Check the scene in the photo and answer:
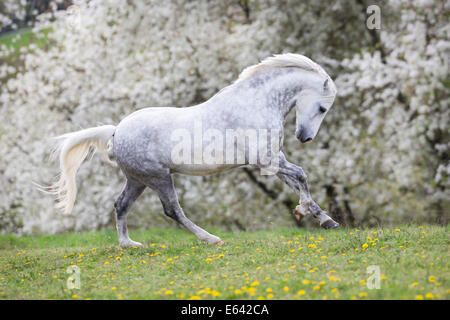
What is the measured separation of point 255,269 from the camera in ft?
18.5

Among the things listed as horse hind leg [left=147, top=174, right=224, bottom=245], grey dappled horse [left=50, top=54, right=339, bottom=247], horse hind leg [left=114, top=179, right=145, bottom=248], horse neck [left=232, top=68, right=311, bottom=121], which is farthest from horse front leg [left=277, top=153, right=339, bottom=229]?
horse hind leg [left=114, top=179, right=145, bottom=248]

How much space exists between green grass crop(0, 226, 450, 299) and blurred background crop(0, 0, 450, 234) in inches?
155

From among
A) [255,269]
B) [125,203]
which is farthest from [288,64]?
[125,203]

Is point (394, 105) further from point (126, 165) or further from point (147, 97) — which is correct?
point (126, 165)

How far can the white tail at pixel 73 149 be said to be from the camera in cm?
726

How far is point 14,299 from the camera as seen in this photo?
5242 mm

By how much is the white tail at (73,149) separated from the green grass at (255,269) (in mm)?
997

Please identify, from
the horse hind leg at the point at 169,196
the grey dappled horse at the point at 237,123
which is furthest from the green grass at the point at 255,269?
the grey dappled horse at the point at 237,123

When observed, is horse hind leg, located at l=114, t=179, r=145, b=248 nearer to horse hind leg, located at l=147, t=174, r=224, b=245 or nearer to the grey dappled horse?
the grey dappled horse

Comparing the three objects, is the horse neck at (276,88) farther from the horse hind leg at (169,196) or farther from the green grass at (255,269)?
the green grass at (255,269)

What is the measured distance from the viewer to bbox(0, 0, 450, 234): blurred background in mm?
11180

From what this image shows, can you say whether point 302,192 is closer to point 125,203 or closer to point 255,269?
point 255,269
